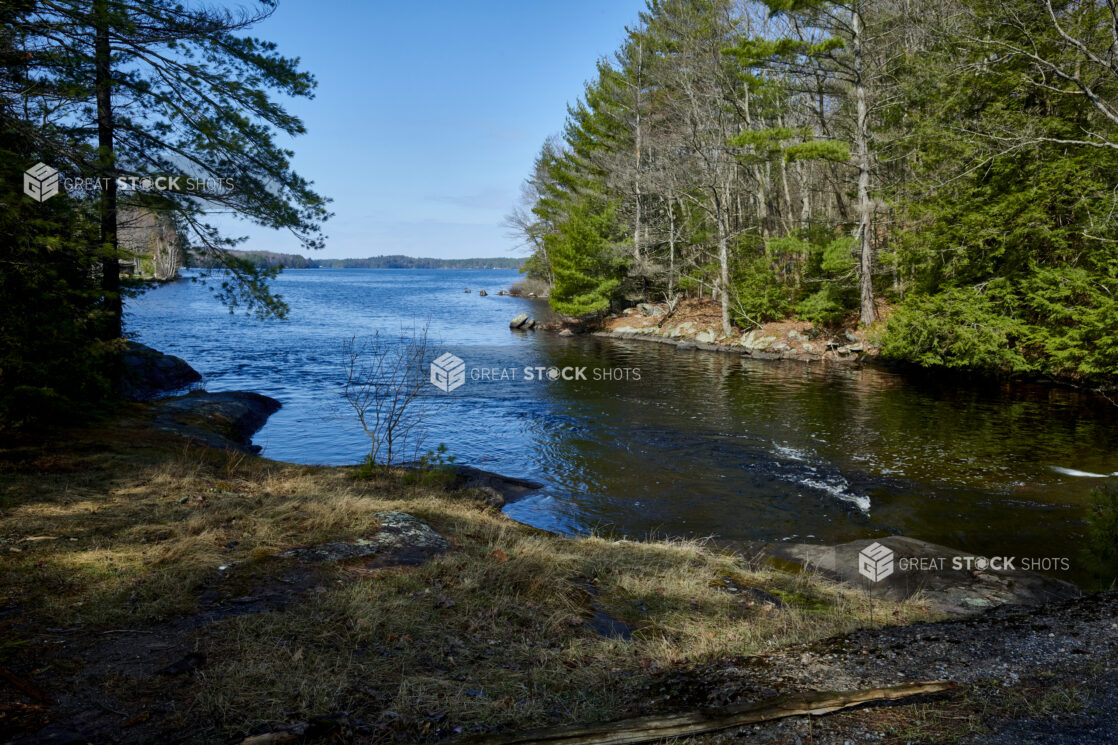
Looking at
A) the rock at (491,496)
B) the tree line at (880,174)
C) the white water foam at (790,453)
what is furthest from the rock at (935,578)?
the tree line at (880,174)

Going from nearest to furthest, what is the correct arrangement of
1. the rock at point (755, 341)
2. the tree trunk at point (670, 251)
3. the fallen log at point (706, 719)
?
1. the fallen log at point (706, 719)
2. the rock at point (755, 341)
3. the tree trunk at point (670, 251)

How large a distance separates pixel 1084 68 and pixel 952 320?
8.20 metres

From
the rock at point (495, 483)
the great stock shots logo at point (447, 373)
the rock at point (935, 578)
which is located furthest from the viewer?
the great stock shots logo at point (447, 373)

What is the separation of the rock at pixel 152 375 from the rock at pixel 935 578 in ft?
56.1

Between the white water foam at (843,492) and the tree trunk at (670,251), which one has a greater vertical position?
the tree trunk at (670,251)

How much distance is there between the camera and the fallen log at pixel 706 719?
10.2 feet

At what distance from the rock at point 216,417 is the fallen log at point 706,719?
10.8m

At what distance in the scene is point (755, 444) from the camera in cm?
1440

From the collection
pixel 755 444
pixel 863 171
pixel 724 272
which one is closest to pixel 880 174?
pixel 863 171

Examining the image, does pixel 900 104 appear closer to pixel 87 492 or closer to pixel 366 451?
pixel 366 451

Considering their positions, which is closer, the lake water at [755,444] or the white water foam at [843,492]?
the lake water at [755,444]

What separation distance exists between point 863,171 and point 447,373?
19.7 metres

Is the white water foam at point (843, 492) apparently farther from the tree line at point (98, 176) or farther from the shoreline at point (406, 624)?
the tree line at point (98, 176)

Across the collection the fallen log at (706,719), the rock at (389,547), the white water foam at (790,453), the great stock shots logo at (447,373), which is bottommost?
the white water foam at (790,453)
